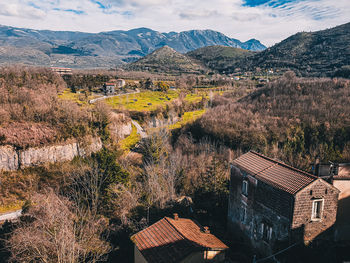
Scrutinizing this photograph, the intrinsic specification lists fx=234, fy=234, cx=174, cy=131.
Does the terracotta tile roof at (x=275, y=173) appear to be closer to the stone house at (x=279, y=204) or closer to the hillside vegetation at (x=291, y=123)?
the stone house at (x=279, y=204)

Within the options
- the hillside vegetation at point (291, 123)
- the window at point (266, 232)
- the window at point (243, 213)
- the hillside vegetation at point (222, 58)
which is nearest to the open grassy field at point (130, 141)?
the hillside vegetation at point (291, 123)

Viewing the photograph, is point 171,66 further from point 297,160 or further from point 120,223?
point 120,223

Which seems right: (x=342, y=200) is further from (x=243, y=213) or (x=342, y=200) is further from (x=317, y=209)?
(x=243, y=213)

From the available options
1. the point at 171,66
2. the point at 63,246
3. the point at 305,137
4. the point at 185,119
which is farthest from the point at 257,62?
the point at 63,246

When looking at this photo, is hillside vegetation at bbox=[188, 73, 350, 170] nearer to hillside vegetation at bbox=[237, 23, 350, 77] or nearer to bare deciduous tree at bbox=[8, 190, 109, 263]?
hillside vegetation at bbox=[237, 23, 350, 77]

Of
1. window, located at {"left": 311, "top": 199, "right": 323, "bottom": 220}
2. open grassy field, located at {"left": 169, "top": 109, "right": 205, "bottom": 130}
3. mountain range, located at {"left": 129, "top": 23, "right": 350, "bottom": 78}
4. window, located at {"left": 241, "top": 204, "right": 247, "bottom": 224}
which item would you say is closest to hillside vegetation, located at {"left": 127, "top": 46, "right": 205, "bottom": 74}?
mountain range, located at {"left": 129, "top": 23, "right": 350, "bottom": 78}

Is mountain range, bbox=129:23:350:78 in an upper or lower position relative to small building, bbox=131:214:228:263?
upper
